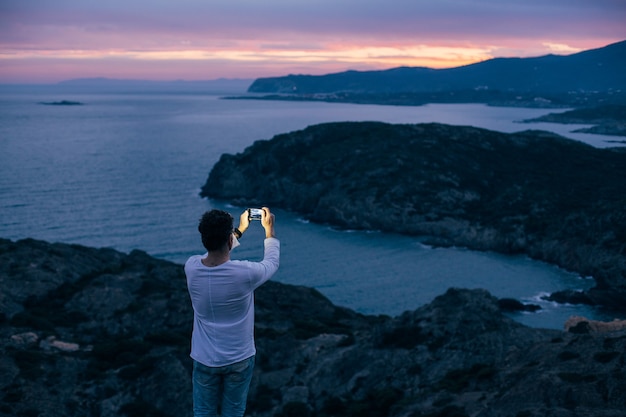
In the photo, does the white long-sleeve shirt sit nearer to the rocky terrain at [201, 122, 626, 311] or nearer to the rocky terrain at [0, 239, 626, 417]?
the rocky terrain at [0, 239, 626, 417]

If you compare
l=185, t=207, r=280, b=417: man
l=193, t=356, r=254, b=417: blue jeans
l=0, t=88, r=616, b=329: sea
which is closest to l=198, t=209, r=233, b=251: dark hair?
l=185, t=207, r=280, b=417: man

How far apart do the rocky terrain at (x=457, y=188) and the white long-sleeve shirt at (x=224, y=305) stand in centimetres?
6226

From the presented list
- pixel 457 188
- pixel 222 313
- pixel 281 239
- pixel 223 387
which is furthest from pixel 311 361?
pixel 457 188

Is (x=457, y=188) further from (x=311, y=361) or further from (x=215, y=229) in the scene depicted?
(x=215, y=229)

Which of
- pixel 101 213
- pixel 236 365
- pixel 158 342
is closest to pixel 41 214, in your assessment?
pixel 101 213

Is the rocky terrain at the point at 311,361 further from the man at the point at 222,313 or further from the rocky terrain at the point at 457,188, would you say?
the rocky terrain at the point at 457,188

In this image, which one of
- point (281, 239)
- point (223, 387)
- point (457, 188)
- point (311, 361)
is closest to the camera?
point (223, 387)

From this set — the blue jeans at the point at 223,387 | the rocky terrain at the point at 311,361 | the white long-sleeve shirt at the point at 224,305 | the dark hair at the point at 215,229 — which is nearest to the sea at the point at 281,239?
the rocky terrain at the point at 311,361

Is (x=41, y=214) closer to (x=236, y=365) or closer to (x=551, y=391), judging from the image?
(x=551, y=391)

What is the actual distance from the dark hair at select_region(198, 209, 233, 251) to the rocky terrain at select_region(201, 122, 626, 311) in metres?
62.6

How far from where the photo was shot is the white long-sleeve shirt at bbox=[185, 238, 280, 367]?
572cm

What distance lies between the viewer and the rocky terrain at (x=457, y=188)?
7656 centimetres

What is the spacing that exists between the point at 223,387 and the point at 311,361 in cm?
2400

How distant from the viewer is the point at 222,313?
5.87m
